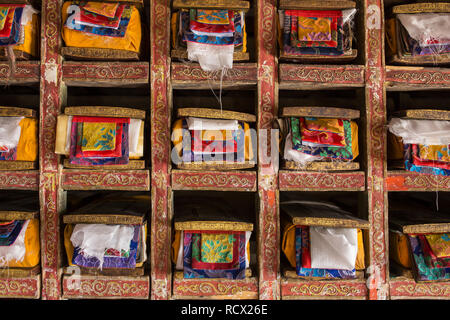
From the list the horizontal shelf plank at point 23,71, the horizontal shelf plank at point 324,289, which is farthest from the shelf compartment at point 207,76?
the horizontal shelf plank at point 324,289

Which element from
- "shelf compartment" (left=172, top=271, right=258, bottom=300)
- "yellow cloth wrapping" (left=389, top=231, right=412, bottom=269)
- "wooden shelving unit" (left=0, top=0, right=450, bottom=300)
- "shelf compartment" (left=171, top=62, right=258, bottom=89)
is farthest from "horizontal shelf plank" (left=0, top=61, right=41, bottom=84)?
"yellow cloth wrapping" (left=389, top=231, right=412, bottom=269)

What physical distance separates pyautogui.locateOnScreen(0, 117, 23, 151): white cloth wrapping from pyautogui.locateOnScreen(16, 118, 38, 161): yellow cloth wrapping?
0.08 feet

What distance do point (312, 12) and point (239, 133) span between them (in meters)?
1.08

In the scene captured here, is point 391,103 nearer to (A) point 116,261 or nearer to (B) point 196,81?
(B) point 196,81

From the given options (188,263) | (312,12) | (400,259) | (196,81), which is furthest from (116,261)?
(312,12)

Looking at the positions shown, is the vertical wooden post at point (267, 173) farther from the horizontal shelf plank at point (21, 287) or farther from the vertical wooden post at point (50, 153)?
the horizontal shelf plank at point (21, 287)

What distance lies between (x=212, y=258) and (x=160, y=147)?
0.93m

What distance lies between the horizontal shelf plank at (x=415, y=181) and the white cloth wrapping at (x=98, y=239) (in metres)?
2.06

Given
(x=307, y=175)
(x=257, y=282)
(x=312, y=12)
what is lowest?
(x=257, y=282)

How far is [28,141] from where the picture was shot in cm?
230

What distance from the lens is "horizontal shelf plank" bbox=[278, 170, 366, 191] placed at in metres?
2.35

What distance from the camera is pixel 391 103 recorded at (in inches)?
119

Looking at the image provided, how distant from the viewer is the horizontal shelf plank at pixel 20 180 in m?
2.30

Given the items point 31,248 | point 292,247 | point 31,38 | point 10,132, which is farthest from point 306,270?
point 31,38
